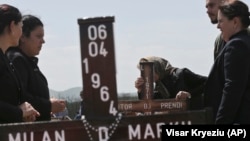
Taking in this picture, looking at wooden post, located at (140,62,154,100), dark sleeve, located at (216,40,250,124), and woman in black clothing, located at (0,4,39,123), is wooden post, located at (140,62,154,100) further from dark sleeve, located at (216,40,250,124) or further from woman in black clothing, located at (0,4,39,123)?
woman in black clothing, located at (0,4,39,123)

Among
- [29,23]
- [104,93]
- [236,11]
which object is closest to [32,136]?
[104,93]

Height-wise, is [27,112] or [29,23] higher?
[29,23]

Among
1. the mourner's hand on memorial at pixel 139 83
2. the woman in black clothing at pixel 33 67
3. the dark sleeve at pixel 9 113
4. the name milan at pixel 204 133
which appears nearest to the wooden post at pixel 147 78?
the mourner's hand on memorial at pixel 139 83

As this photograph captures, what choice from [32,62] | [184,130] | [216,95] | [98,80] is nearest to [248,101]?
[216,95]

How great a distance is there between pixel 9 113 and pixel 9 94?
0.67 ft

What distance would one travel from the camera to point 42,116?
4922 mm

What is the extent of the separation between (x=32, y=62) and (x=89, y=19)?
1.55 m


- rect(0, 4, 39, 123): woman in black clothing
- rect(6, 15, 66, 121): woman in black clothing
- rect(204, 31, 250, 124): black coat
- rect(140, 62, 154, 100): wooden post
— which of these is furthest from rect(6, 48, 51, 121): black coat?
rect(204, 31, 250, 124): black coat

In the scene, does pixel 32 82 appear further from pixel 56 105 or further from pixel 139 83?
pixel 139 83

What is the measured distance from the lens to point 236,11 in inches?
186

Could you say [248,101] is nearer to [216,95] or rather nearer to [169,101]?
[216,95]

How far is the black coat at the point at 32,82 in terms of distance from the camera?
187 inches

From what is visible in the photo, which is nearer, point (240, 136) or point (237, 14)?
point (240, 136)

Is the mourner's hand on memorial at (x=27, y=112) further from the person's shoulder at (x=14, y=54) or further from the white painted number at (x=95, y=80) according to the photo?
the white painted number at (x=95, y=80)
